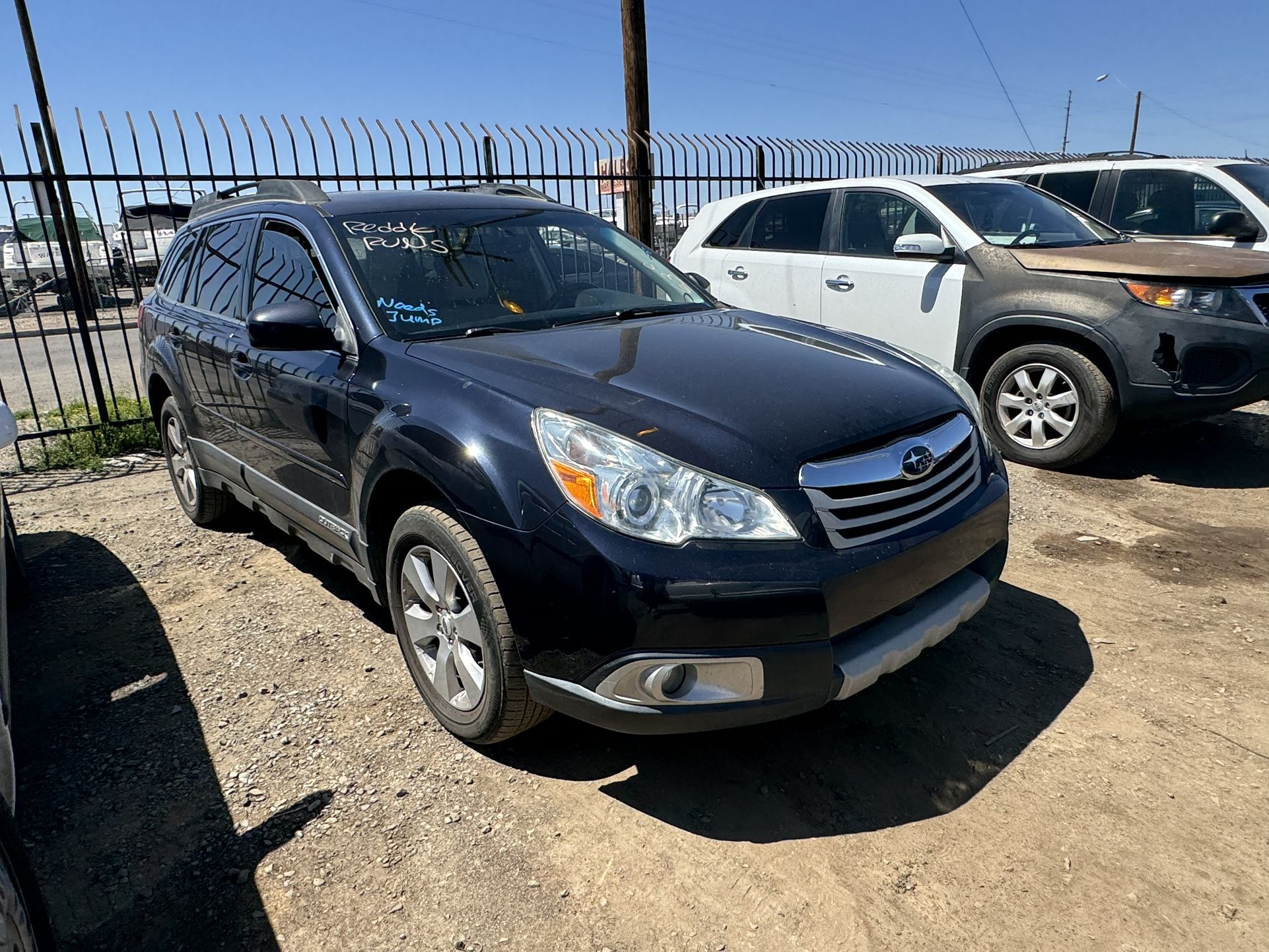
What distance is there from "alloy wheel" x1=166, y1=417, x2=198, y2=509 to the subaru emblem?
12.6 feet

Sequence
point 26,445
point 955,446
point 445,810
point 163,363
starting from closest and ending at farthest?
point 445,810 → point 955,446 → point 163,363 → point 26,445

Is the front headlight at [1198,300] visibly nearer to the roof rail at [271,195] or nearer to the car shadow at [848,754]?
the car shadow at [848,754]

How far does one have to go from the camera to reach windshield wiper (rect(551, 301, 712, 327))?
325 cm

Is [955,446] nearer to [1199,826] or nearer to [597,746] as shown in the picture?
[1199,826]

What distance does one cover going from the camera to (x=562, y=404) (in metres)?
2.37

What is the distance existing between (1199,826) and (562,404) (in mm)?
2078

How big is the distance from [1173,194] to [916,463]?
20.8 ft

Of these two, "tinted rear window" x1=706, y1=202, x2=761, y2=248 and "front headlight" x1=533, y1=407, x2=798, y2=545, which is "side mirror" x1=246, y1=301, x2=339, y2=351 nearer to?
"front headlight" x1=533, y1=407, x2=798, y2=545

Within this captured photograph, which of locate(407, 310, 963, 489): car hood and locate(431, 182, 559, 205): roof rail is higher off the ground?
locate(431, 182, 559, 205): roof rail

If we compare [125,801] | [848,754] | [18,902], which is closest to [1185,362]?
[848,754]

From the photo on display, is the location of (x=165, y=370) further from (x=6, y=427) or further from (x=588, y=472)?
(x=588, y=472)

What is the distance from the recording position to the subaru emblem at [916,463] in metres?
2.40

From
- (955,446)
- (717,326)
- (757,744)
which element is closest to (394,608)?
(757,744)

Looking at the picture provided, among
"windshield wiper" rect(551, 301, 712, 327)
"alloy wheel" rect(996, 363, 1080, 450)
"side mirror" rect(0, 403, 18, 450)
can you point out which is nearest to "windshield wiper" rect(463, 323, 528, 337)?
"windshield wiper" rect(551, 301, 712, 327)
